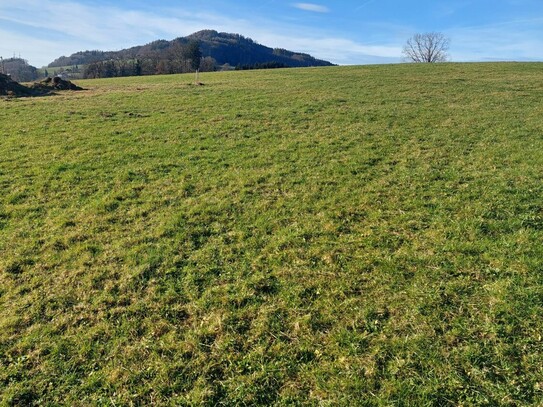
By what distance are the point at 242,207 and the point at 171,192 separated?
2.26m

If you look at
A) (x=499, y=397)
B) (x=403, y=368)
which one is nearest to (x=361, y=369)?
(x=403, y=368)

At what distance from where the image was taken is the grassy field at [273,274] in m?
4.46

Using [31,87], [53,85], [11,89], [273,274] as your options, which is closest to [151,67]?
[53,85]

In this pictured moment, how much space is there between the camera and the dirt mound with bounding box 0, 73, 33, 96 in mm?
31717

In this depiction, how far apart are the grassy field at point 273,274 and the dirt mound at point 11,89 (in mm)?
22536

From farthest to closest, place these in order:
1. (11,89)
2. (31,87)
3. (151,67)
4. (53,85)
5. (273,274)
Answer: (151,67) → (53,85) → (31,87) → (11,89) → (273,274)

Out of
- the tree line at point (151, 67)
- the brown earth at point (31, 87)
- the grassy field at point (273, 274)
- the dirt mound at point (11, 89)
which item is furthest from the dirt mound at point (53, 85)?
the tree line at point (151, 67)

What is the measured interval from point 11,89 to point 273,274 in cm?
3635

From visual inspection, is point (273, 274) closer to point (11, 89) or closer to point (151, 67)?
point (11, 89)

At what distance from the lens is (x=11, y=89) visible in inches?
1287

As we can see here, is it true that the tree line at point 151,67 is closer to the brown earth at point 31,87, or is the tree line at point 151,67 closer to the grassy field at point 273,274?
the brown earth at point 31,87

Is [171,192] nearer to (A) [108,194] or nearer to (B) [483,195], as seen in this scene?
(A) [108,194]

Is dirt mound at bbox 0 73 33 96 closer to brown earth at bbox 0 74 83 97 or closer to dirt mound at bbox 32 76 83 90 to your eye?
brown earth at bbox 0 74 83 97

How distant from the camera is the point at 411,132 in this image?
16281mm
